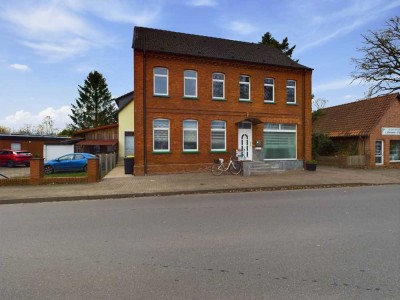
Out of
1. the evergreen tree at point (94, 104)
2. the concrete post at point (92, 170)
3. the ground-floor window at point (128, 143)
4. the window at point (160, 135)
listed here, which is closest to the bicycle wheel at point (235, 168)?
the window at point (160, 135)

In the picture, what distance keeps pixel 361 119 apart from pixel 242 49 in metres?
11.6

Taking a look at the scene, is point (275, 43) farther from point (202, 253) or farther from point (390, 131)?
point (202, 253)

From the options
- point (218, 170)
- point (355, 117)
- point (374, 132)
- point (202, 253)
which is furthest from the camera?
point (355, 117)

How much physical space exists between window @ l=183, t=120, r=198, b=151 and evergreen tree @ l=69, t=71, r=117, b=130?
3598 centimetres

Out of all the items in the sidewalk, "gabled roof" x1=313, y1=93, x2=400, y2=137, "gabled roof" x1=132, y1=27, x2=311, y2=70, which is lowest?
the sidewalk

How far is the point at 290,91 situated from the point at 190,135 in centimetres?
825

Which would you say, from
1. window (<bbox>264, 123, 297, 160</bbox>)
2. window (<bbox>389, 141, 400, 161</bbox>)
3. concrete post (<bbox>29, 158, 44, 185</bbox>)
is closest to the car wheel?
concrete post (<bbox>29, 158, 44, 185</bbox>)

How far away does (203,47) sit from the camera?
20.2 m

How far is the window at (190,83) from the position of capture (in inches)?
734

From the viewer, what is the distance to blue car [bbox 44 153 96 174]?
1948cm

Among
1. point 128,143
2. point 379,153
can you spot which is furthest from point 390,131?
point 128,143

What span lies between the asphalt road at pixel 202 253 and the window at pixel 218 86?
12.0 m

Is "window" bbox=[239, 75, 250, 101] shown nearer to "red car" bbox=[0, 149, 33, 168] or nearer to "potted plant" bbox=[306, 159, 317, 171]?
"potted plant" bbox=[306, 159, 317, 171]

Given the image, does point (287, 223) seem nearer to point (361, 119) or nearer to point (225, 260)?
point (225, 260)
